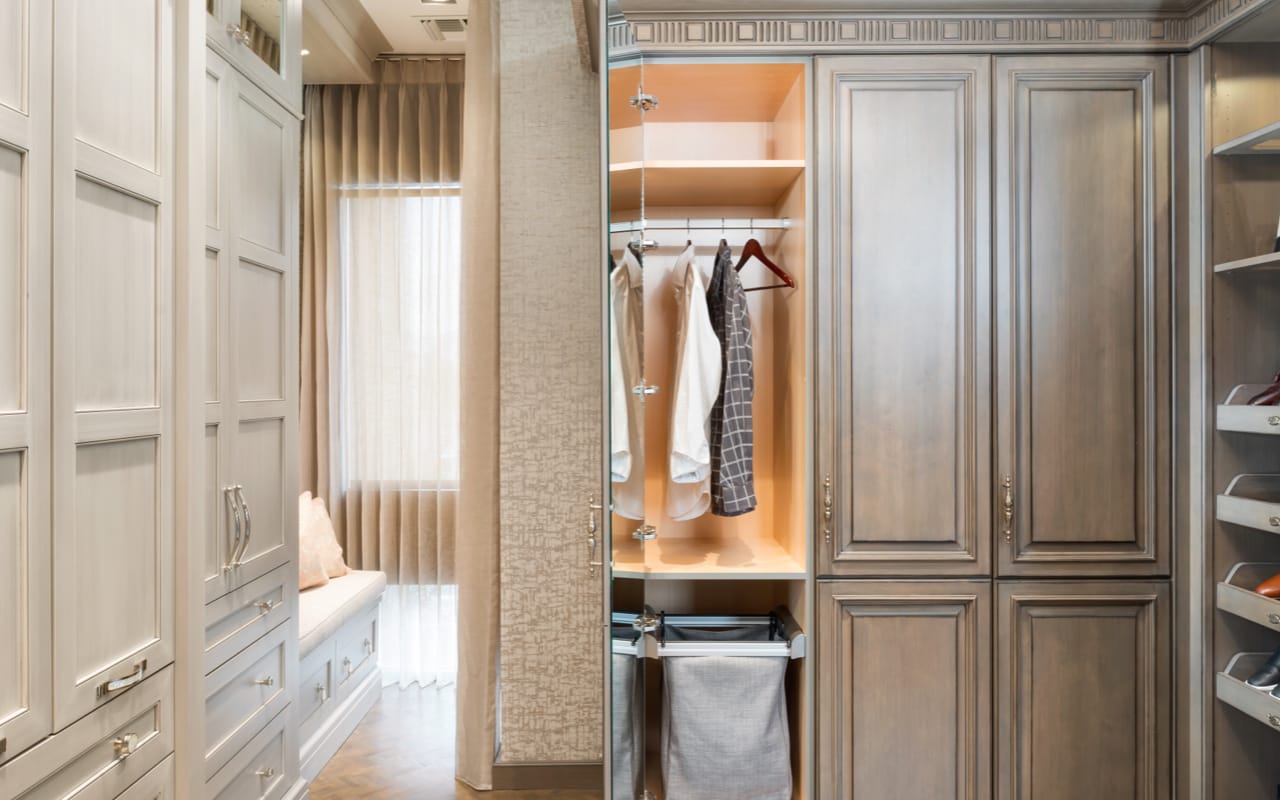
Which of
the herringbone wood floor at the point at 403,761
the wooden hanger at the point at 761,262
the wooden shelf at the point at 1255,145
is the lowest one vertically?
the herringbone wood floor at the point at 403,761

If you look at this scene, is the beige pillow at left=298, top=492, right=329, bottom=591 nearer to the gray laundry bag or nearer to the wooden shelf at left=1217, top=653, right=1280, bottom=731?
the gray laundry bag

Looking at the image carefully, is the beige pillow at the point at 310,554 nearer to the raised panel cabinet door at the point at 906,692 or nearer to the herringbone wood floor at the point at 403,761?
the herringbone wood floor at the point at 403,761

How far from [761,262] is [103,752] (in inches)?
80.2

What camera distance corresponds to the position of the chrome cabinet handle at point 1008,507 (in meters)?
Result: 2.13

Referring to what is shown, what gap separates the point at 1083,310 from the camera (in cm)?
213

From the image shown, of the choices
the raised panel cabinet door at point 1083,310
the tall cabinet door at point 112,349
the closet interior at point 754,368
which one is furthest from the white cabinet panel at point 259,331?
the raised panel cabinet door at point 1083,310

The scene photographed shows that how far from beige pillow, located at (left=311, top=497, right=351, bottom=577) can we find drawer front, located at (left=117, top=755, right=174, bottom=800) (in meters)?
1.84

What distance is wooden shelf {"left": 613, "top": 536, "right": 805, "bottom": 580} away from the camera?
220cm

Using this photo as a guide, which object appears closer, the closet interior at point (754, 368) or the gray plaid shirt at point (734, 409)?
the closet interior at point (754, 368)

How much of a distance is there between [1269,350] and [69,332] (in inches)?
108

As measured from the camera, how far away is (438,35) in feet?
11.4

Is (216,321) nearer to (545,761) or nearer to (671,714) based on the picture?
(671,714)

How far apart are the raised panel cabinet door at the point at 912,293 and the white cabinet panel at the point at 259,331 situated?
155cm

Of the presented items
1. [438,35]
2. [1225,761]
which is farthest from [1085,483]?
[438,35]
